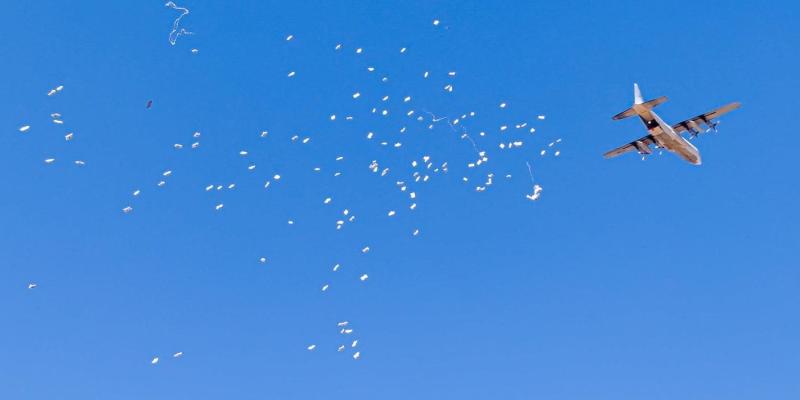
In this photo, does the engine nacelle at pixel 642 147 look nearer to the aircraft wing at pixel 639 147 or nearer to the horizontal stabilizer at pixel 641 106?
the aircraft wing at pixel 639 147

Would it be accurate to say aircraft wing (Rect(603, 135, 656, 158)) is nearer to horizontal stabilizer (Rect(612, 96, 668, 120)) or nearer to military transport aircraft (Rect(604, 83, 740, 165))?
military transport aircraft (Rect(604, 83, 740, 165))

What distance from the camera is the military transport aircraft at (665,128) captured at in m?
59.5

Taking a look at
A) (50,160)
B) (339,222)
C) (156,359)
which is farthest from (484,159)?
(50,160)

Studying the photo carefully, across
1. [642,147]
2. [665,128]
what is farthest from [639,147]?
[665,128]

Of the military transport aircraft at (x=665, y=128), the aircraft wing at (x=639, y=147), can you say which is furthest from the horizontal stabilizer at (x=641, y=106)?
the aircraft wing at (x=639, y=147)

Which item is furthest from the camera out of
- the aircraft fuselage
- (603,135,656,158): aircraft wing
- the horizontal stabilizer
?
(603,135,656,158): aircraft wing

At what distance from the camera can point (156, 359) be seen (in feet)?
117

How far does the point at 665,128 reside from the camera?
203ft

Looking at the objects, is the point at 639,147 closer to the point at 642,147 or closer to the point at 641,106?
the point at 642,147

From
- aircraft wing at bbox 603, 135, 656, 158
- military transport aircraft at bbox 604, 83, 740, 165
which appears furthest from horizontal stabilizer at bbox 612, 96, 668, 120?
aircraft wing at bbox 603, 135, 656, 158

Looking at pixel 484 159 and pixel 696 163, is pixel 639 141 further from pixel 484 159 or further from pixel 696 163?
pixel 484 159

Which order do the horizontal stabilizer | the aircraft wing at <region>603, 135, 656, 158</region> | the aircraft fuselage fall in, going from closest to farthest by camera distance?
the horizontal stabilizer, the aircraft fuselage, the aircraft wing at <region>603, 135, 656, 158</region>

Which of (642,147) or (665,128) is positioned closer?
(665,128)

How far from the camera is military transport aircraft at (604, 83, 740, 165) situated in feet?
195
